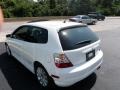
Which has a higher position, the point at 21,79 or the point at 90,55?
the point at 90,55

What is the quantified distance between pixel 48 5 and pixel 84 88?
3592cm

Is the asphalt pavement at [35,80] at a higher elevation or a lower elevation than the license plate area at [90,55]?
lower

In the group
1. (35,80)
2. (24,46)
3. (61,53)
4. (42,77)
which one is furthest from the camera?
(24,46)

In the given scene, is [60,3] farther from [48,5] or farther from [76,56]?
[76,56]

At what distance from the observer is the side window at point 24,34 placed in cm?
564

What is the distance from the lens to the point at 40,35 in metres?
5.08

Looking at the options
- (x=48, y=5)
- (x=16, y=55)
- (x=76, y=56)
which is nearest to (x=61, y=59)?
(x=76, y=56)

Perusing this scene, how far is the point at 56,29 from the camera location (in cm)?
475

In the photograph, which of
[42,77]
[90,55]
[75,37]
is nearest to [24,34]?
[42,77]

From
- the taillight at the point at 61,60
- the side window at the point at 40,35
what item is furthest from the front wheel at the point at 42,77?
the side window at the point at 40,35

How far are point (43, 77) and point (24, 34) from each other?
1.61 meters

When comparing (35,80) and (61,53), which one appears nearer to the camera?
(61,53)

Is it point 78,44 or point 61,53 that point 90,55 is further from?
point 61,53

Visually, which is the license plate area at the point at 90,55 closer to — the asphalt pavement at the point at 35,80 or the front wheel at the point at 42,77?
the asphalt pavement at the point at 35,80
